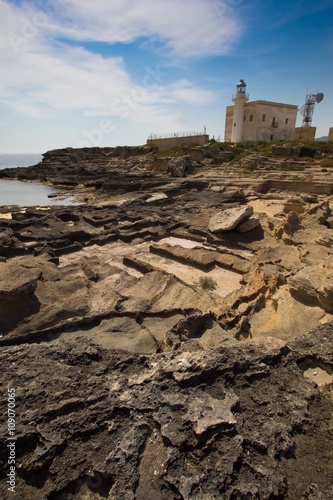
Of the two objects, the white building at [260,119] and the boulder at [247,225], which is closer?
the boulder at [247,225]

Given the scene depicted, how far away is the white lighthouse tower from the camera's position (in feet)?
149

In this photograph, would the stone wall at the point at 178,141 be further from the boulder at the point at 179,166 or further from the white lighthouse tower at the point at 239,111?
the boulder at the point at 179,166

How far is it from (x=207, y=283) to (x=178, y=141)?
4754 centimetres

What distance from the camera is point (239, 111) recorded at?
46312 mm

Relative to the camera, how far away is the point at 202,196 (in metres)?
20.3

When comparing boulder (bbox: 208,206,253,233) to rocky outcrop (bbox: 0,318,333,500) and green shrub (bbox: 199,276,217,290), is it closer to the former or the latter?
green shrub (bbox: 199,276,217,290)

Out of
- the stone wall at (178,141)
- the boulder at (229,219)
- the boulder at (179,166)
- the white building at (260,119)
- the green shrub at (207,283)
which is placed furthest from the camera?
the stone wall at (178,141)

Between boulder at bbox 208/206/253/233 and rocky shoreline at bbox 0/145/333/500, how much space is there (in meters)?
0.17

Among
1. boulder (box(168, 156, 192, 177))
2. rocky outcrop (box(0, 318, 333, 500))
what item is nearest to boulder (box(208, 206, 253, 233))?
rocky outcrop (box(0, 318, 333, 500))

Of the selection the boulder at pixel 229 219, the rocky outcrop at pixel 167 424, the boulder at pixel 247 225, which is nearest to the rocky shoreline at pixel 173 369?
the rocky outcrop at pixel 167 424

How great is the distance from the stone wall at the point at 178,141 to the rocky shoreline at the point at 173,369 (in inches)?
1613

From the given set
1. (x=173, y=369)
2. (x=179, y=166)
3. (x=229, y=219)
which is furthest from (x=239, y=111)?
(x=173, y=369)

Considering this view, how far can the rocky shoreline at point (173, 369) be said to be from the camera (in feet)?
7.46

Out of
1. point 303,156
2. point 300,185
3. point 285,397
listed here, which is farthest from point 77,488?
point 303,156
